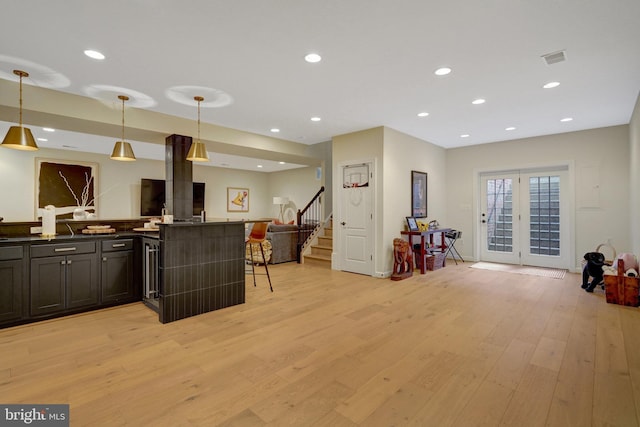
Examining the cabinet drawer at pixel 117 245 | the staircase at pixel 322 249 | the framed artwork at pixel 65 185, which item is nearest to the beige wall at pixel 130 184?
the framed artwork at pixel 65 185

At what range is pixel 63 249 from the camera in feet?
11.1

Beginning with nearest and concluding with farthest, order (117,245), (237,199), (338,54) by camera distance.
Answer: (338,54), (117,245), (237,199)

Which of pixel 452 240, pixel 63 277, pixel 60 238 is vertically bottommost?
pixel 63 277

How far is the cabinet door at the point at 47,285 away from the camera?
3.23 meters

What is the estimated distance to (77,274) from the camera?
3494 mm

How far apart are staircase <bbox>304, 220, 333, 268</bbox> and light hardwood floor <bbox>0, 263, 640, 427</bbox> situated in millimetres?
2659

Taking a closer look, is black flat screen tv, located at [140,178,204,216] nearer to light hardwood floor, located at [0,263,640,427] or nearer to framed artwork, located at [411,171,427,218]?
light hardwood floor, located at [0,263,640,427]

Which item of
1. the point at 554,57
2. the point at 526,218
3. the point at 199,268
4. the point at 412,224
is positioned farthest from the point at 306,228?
the point at 554,57

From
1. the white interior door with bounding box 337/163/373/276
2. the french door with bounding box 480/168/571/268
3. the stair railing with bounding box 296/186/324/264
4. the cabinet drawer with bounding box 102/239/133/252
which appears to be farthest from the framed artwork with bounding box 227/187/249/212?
the french door with bounding box 480/168/571/268

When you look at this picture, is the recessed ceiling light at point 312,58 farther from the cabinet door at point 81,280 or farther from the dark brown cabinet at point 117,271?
the cabinet door at point 81,280

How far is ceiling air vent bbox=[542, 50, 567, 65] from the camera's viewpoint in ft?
9.59

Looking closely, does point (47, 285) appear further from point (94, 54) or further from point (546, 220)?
point (546, 220)

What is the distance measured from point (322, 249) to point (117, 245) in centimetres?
417

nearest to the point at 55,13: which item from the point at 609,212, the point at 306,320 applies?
the point at 306,320
